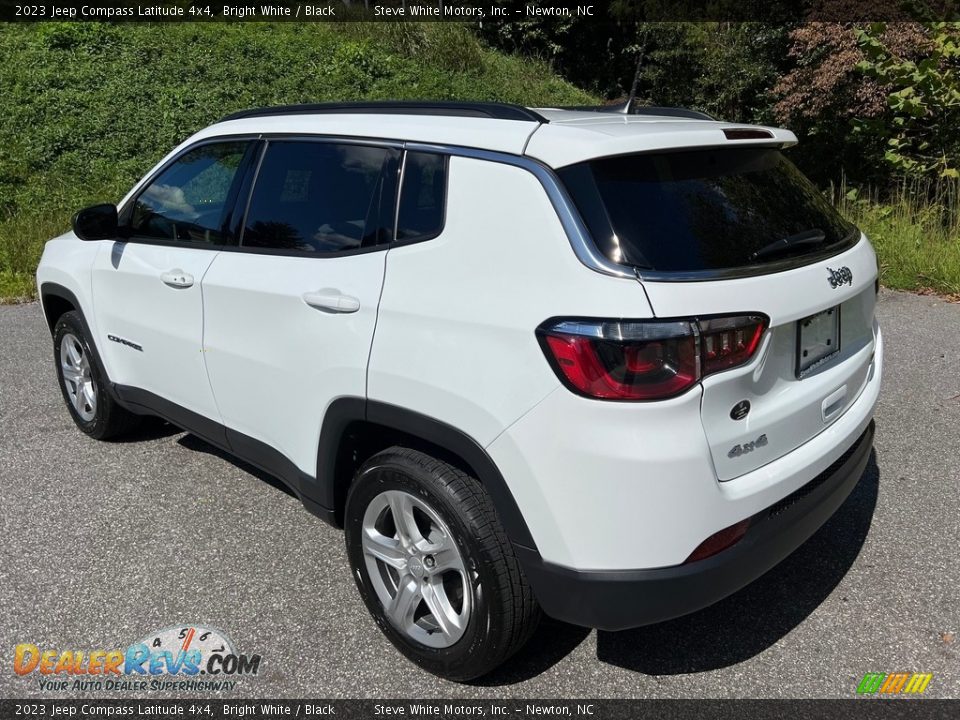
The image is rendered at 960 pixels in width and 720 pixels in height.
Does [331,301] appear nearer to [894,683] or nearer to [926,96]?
[894,683]

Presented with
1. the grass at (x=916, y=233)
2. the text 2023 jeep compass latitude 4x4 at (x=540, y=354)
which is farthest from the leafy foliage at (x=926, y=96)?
the text 2023 jeep compass latitude 4x4 at (x=540, y=354)

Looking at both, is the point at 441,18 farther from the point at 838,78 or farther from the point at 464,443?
the point at 464,443

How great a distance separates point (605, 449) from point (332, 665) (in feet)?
4.38

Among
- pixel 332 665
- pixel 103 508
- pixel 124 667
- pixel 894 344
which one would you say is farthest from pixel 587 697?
pixel 894 344

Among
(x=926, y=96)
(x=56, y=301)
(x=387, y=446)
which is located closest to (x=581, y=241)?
(x=387, y=446)

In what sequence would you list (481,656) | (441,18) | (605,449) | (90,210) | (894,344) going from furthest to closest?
(441,18)
(894,344)
(90,210)
(481,656)
(605,449)

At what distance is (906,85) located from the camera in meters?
8.54

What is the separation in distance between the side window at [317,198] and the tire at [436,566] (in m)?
0.79

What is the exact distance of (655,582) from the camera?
2.15m

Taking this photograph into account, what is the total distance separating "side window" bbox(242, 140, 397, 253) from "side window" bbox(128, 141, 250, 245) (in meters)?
0.24

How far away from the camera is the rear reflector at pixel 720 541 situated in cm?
217

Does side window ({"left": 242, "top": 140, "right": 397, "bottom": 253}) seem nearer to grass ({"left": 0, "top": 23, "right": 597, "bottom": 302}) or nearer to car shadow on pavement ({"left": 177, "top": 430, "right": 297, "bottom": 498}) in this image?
car shadow on pavement ({"left": 177, "top": 430, "right": 297, "bottom": 498})

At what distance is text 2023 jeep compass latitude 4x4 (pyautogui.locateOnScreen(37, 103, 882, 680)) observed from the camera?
6.81 ft

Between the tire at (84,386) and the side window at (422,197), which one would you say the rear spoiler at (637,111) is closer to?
the side window at (422,197)
